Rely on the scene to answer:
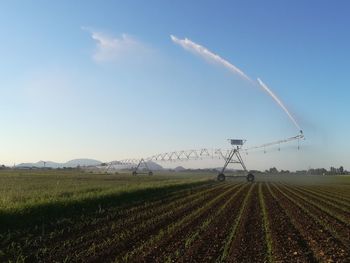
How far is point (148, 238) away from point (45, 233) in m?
4.01

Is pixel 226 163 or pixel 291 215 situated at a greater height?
pixel 226 163

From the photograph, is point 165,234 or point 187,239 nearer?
point 187,239

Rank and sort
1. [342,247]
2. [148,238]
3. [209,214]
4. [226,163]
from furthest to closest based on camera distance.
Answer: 1. [226,163]
2. [209,214]
3. [148,238]
4. [342,247]

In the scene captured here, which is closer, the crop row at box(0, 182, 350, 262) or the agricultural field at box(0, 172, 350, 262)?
the crop row at box(0, 182, 350, 262)

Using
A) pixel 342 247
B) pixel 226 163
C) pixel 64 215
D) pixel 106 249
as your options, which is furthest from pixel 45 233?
pixel 226 163

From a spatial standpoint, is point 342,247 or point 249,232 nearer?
point 342,247

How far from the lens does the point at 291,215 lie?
86.1ft

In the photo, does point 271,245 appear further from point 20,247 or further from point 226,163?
point 226,163

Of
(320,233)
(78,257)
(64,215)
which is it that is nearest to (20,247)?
(78,257)

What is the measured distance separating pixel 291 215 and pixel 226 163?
83146 mm

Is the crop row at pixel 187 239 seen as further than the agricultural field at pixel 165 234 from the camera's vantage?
No

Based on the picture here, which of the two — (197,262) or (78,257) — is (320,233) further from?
(78,257)

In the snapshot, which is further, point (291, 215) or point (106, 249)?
point (291, 215)

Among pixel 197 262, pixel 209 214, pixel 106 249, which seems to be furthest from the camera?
pixel 209 214
